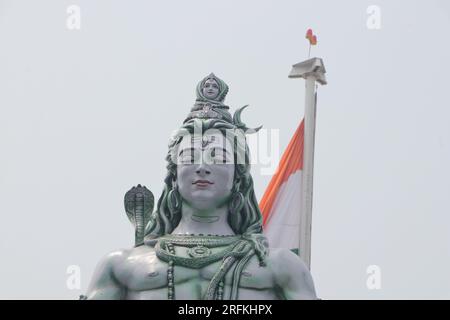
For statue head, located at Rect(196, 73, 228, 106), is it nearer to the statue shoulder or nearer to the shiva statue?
the shiva statue

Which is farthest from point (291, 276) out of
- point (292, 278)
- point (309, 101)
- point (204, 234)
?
point (309, 101)

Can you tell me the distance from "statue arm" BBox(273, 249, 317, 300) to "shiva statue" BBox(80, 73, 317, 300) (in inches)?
0.5

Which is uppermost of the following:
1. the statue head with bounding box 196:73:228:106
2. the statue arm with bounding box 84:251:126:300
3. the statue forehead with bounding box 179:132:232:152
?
the statue head with bounding box 196:73:228:106

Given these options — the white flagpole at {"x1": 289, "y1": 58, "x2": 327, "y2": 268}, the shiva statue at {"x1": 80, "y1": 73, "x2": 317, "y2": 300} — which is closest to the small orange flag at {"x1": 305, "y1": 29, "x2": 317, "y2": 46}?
the white flagpole at {"x1": 289, "y1": 58, "x2": 327, "y2": 268}

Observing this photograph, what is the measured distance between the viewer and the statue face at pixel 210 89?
21.8 m

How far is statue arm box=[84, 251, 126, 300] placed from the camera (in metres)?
20.9

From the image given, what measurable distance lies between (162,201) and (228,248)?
1257mm

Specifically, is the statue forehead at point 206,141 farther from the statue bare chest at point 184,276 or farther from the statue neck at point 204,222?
the statue bare chest at point 184,276

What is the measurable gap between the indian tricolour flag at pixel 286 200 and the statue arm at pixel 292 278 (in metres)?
5.33

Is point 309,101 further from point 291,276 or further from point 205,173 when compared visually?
Result: point 291,276

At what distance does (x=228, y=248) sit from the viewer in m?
20.8
